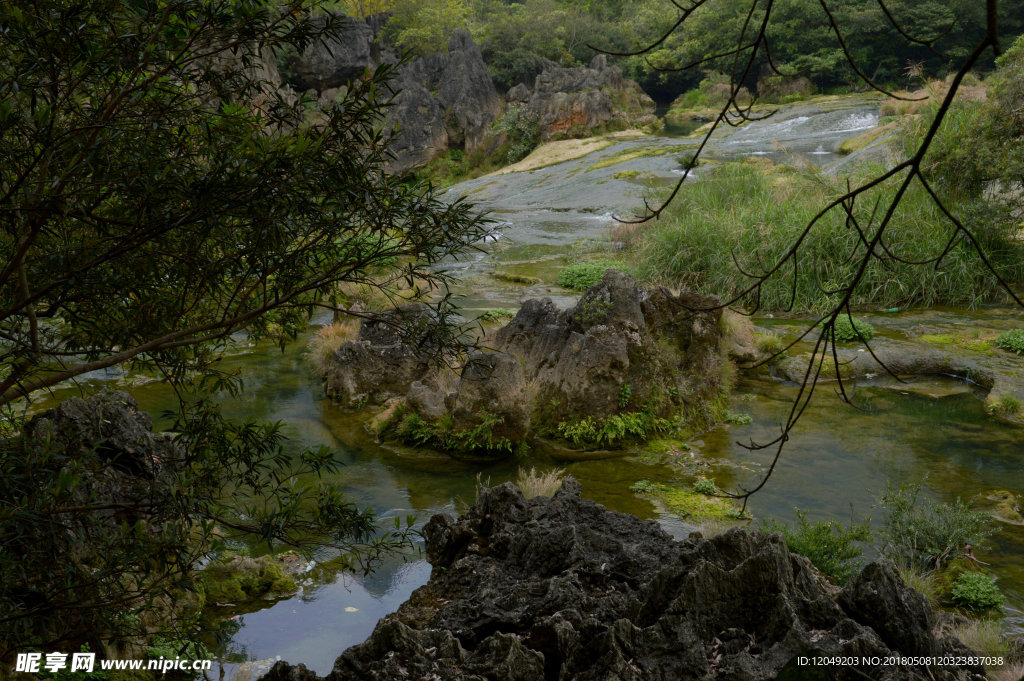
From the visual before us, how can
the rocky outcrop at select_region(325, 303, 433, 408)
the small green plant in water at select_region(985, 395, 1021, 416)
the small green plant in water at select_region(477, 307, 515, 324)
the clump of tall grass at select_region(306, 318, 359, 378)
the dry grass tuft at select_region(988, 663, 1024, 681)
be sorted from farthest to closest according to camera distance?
the small green plant in water at select_region(477, 307, 515, 324) → the clump of tall grass at select_region(306, 318, 359, 378) → the rocky outcrop at select_region(325, 303, 433, 408) → the small green plant in water at select_region(985, 395, 1021, 416) → the dry grass tuft at select_region(988, 663, 1024, 681)

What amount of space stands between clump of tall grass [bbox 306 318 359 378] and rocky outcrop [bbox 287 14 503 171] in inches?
1026

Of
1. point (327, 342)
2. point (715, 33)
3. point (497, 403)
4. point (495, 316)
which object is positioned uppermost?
point (715, 33)

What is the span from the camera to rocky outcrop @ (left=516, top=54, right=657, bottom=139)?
35.8m

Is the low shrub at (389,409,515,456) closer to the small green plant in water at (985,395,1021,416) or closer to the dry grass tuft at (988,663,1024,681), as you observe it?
the dry grass tuft at (988,663,1024,681)

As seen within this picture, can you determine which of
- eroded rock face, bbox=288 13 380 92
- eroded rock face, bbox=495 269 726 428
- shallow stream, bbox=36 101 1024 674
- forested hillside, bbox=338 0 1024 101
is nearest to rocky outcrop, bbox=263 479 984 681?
shallow stream, bbox=36 101 1024 674

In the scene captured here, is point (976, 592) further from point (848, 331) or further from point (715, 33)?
point (715, 33)

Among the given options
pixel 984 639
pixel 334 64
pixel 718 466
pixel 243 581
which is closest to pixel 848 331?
pixel 718 466

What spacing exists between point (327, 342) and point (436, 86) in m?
32.2

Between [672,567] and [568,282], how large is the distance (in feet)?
36.5

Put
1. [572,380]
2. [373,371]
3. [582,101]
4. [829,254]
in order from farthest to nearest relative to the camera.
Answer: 1. [582,101]
2. [829,254]
3. [373,371]
4. [572,380]

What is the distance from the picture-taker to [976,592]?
5258mm

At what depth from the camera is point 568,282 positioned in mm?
14719

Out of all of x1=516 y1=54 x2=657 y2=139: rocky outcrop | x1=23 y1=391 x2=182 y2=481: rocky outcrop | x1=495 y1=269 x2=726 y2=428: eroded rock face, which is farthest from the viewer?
x1=516 y1=54 x2=657 y2=139: rocky outcrop

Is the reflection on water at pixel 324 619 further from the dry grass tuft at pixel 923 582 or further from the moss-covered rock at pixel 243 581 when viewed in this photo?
the dry grass tuft at pixel 923 582
